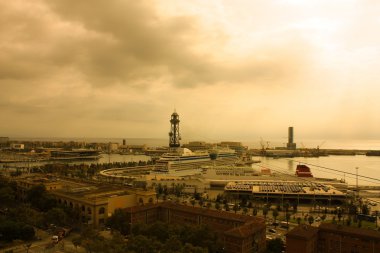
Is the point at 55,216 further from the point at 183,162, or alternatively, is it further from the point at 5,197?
the point at 183,162

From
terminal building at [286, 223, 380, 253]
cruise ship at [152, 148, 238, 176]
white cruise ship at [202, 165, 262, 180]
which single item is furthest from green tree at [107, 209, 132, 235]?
white cruise ship at [202, 165, 262, 180]

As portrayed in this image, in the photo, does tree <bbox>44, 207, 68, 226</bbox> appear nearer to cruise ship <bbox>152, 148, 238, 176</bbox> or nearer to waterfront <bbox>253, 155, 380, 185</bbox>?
cruise ship <bbox>152, 148, 238, 176</bbox>

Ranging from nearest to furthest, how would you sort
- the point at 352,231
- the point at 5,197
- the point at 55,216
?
1. the point at 352,231
2. the point at 55,216
3. the point at 5,197

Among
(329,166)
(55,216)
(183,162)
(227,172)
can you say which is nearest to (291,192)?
(227,172)

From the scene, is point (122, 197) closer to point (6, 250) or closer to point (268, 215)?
point (6, 250)

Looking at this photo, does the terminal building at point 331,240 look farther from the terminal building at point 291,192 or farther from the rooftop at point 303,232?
the terminal building at point 291,192

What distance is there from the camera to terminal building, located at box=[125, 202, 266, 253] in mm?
6969

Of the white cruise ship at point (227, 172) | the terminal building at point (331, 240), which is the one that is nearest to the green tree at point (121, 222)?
the terminal building at point (331, 240)

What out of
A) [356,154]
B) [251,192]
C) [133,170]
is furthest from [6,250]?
[356,154]

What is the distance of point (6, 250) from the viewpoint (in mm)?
7484

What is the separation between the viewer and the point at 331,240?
7309 mm

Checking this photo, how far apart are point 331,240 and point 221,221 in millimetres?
2608

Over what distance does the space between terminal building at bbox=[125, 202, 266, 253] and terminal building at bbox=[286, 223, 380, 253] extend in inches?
29.7

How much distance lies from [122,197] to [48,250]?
131 inches
